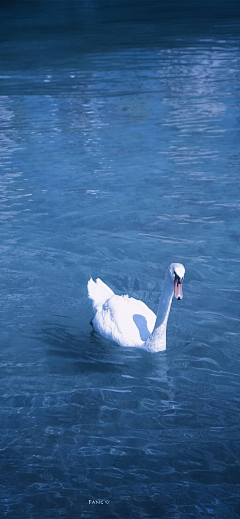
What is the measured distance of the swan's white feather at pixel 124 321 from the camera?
9078mm

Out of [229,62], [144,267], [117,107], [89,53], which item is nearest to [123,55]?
[89,53]

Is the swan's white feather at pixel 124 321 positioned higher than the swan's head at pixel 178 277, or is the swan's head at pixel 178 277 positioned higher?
the swan's head at pixel 178 277

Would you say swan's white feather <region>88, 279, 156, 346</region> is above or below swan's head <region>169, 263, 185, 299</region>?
below

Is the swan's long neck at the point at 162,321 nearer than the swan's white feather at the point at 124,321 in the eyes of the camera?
Yes

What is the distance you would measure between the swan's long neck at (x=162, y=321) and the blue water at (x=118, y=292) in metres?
0.29

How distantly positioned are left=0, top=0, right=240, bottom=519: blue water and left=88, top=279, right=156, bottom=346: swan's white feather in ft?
0.81

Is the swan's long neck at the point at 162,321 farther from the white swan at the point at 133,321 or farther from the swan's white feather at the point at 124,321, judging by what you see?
the swan's white feather at the point at 124,321

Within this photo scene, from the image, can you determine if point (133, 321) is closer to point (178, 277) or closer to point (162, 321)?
point (162, 321)

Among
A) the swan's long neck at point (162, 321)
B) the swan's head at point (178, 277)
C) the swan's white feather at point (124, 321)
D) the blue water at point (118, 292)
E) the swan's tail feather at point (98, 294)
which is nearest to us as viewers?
the blue water at point (118, 292)

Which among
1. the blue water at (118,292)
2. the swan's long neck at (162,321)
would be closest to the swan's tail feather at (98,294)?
the blue water at (118,292)

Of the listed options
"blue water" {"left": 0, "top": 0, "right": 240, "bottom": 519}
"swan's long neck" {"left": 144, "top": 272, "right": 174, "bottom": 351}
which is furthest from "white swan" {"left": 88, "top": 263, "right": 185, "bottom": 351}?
"blue water" {"left": 0, "top": 0, "right": 240, "bottom": 519}

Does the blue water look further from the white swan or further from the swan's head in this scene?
the swan's head

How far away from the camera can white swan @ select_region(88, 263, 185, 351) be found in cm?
866

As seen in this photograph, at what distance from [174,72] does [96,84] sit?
535 centimetres
